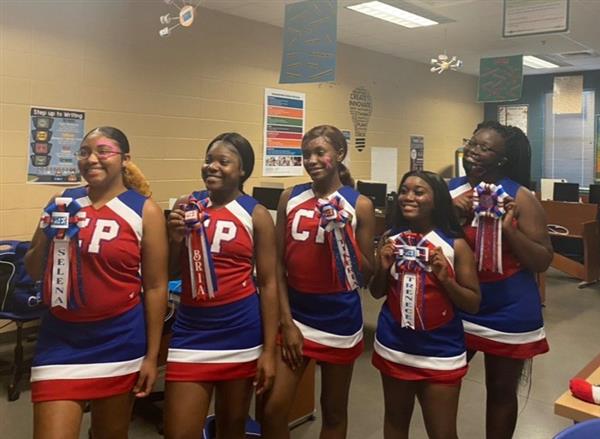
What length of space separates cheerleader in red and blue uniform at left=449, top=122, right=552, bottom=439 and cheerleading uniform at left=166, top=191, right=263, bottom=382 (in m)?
0.82

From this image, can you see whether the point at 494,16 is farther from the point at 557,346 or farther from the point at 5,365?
the point at 5,365

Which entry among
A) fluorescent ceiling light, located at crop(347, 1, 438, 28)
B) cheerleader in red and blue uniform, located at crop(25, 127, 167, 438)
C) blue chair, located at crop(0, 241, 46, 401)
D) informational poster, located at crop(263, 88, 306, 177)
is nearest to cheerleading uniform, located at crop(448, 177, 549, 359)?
cheerleader in red and blue uniform, located at crop(25, 127, 167, 438)

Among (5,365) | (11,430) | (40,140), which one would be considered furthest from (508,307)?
(40,140)

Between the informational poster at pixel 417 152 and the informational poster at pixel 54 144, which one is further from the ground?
the informational poster at pixel 417 152

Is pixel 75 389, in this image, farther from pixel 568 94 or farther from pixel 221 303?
pixel 568 94

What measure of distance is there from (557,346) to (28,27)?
A: 4.88m

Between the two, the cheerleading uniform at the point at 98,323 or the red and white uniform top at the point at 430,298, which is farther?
the red and white uniform top at the point at 430,298

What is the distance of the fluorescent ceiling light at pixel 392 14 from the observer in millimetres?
5555

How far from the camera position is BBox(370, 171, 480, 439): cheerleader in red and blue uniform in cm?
183

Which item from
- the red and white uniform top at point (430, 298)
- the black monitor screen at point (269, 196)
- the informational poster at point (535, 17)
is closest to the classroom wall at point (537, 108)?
the black monitor screen at point (269, 196)

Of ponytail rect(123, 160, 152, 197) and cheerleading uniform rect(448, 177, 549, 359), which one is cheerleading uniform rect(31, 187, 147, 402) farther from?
cheerleading uniform rect(448, 177, 549, 359)

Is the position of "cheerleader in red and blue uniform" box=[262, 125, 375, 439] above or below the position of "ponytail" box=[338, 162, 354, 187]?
below

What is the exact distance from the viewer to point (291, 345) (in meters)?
1.97

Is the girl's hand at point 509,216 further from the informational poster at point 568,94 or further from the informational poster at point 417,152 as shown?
the informational poster at point 568,94
